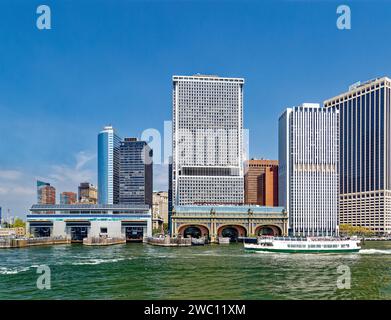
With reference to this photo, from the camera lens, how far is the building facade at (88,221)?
66500 mm

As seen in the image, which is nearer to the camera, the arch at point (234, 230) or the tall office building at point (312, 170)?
the arch at point (234, 230)

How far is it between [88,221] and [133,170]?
5548cm

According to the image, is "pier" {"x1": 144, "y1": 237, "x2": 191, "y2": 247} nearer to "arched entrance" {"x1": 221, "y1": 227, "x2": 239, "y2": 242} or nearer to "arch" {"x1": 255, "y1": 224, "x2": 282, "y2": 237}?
"arched entrance" {"x1": 221, "y1": 227, "x2": 239, "y2": 242}

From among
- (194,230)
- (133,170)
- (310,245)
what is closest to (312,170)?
(194,230)

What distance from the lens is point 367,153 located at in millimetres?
104938

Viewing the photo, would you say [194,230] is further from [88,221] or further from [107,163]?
[107,163]

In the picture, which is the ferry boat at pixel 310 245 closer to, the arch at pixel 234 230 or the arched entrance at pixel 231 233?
the arch at pixel 234 230

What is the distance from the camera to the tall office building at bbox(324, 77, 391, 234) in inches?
3910

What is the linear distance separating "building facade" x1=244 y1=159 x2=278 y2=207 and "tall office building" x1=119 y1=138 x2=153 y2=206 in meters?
31.4

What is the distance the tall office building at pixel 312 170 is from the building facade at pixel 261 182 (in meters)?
15.6

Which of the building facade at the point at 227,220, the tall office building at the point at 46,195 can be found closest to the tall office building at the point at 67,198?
the tall office building at the point at 46,195

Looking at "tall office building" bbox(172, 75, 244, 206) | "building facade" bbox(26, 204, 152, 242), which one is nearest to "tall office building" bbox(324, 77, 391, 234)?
"tall office building" bbox(172, 75, 244, 206)

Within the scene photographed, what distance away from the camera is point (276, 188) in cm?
10712
